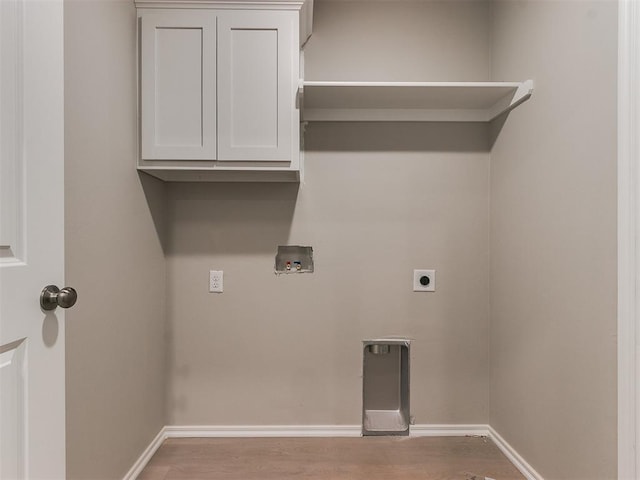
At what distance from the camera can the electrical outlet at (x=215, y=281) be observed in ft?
7.16

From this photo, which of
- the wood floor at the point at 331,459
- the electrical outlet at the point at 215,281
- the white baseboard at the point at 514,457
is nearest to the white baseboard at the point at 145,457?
the wood floor at the point at 331,459

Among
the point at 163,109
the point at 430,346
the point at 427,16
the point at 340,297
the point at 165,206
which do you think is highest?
the point at 427,16

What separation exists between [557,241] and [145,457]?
2131mm

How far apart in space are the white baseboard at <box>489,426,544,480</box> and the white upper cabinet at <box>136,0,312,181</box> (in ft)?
6.01

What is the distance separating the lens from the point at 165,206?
217 centimetres

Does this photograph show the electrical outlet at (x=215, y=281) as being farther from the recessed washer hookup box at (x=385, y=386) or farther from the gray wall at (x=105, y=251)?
the recessed washer hookup box at (x=385, y=386)

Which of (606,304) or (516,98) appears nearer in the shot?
(606,304)

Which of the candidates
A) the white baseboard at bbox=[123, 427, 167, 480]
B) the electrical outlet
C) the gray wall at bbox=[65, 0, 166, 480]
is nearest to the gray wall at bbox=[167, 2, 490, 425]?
the electrical outlet
